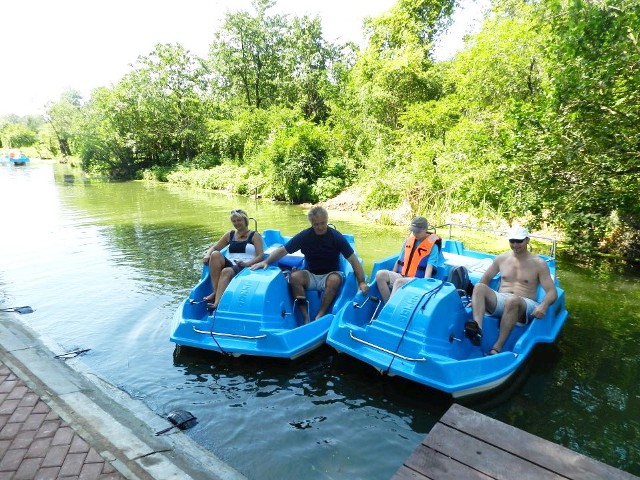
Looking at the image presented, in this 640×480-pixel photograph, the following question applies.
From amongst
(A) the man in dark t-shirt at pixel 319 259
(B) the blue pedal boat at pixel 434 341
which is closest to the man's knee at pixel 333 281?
(A) the man in dark t-shirt at pixel 319 259

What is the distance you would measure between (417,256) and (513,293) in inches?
45.1

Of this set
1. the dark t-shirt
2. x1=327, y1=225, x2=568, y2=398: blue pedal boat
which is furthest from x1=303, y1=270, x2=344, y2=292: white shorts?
x1=327, y1=225, x2=568, y2=398: blue pedal boat

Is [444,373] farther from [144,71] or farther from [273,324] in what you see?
[144,71]

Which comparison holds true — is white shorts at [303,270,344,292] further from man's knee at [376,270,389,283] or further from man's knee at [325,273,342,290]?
man's knee at [376,270,389,283]

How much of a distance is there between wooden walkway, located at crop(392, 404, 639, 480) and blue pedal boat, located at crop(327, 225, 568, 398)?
4.48 feet

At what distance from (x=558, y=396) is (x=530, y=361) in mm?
651

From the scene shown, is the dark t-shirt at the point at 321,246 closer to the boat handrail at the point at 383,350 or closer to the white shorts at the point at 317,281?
the white shorts at the point at 317,281

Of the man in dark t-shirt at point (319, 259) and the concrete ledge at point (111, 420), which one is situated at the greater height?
the man in dark t-shirt at point (319, 259)

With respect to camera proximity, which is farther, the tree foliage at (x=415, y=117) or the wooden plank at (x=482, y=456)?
the tree foliage at (x=415, y=117)

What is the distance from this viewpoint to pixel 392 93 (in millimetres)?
18203

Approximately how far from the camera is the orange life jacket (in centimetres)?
532

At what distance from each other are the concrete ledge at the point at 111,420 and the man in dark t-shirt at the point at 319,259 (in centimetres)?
198

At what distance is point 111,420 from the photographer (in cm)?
324

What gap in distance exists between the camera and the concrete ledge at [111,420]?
280cm
